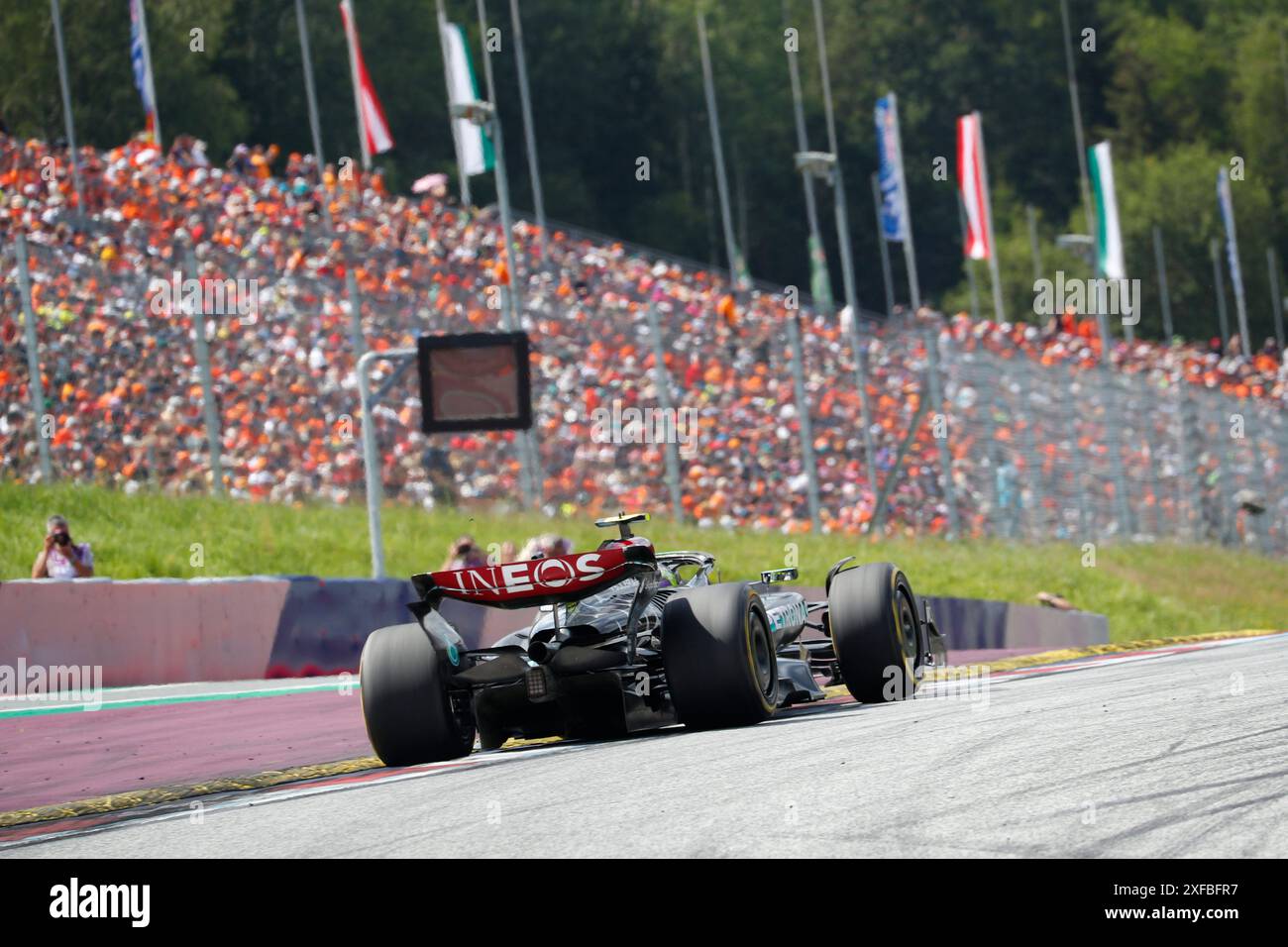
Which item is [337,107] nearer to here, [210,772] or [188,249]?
[188,249]

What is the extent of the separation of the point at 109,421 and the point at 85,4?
1320 inches

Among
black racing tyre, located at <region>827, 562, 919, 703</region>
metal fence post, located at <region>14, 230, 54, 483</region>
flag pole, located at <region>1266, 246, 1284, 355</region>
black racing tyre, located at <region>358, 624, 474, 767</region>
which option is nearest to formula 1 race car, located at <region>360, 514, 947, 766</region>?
black racing tyre, located at <region>358, 624, 474, 767</region>

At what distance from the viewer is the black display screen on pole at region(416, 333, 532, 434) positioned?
16.7 m

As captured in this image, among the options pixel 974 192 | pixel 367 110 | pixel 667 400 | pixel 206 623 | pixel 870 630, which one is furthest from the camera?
pixel 974 192

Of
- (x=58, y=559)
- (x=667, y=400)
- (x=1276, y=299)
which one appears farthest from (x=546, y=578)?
(x=1276, y=299)

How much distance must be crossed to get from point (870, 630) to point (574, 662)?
73.2 inches

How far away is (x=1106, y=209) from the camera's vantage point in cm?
3566

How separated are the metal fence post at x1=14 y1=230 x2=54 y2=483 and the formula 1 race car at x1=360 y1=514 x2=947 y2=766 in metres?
9.25

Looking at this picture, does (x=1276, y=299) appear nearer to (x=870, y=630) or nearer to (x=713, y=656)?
(x=870, y=630)

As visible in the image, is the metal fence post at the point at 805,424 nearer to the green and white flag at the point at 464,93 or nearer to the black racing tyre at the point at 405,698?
the green and white flag at the point at 464,93

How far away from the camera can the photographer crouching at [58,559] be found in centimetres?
1537

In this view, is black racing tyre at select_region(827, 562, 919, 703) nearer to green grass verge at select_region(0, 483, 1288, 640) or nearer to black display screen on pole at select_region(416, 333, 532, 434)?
black display screen on pole at select_region(416, 333, 532, 434)

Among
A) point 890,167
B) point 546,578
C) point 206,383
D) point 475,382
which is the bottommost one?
point 546,578

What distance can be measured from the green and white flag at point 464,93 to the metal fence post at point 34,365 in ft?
34.0
